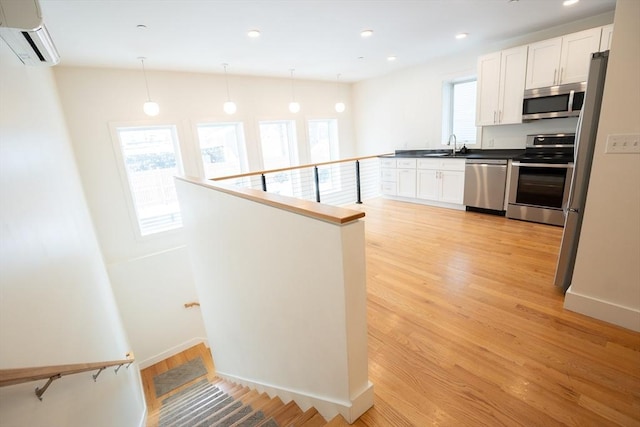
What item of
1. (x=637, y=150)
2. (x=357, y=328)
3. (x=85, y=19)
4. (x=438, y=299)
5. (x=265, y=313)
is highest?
(x=85, y=19)

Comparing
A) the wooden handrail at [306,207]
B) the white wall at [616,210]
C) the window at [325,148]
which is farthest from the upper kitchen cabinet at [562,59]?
the wooden handrail at [306,207]

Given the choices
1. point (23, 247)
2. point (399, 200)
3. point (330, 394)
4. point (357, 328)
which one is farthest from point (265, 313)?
point (399, 200)

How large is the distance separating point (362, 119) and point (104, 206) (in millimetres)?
5609

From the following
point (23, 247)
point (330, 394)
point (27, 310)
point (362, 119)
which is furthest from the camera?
point (362, 119)

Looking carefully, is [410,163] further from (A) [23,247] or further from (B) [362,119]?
(A) [23,247]

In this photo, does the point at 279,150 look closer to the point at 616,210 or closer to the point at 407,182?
the point at 407,182

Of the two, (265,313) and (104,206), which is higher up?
(104,206)

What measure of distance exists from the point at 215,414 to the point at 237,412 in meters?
0.25

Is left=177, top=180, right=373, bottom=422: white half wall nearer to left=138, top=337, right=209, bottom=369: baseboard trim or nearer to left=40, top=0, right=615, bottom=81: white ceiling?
left=40, top=0, right=615, bottom=81: white ceiling

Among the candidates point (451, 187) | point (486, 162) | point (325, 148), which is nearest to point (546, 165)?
point (486, 162)

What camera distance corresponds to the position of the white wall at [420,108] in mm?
4301

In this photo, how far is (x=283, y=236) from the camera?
1.59m

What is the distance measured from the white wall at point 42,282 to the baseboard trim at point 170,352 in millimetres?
2306

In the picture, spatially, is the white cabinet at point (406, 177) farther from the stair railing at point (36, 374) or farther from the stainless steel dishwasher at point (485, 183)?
the stair railing at point (36, 374)
